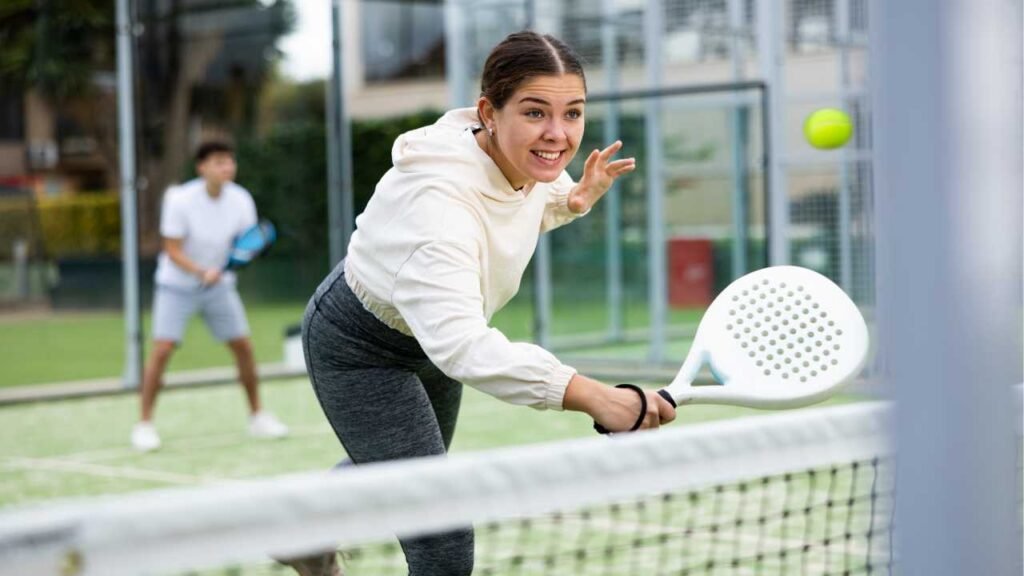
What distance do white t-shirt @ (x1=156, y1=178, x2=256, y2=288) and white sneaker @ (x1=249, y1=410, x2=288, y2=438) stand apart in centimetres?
75

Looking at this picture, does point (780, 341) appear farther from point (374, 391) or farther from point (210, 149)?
point (210, 149)

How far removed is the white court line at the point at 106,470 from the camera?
6633 millimetres

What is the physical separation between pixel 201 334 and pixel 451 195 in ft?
31.2

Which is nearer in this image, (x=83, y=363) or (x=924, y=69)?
(x=924, y=69)

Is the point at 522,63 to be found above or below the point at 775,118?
below

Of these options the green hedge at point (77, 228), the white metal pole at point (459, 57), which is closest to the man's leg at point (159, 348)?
the white metal pole at point (459, 57)

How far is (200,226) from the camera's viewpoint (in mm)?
8188

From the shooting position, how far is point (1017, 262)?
1.54 m

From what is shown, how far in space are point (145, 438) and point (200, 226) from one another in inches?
47.4

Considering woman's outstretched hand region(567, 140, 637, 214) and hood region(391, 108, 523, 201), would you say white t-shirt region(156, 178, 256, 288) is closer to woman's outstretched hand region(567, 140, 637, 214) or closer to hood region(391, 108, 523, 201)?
woman's outstretched hand region(567, 140, 637, 214)

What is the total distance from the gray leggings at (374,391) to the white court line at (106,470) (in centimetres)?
340

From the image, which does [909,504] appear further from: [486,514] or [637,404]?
[637,404]

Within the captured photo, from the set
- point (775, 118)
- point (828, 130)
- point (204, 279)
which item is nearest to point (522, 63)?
point (204, 279)

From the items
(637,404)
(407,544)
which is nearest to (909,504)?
(637,404)
